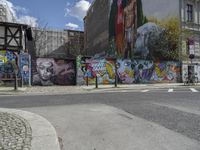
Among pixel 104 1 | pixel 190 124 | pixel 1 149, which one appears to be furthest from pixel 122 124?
pixel 104 1

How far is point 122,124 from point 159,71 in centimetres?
2113

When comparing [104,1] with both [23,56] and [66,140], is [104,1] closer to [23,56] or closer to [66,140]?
[23,56]

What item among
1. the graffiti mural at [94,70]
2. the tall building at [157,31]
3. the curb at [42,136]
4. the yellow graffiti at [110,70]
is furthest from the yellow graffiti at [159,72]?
the curb at [42,136]

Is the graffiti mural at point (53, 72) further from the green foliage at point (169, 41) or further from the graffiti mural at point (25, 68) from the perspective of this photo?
the green foliage at point (169, 41)

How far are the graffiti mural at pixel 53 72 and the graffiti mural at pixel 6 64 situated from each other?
7.29ft

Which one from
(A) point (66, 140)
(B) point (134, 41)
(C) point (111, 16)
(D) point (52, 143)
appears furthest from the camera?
(C) point (111, 16)

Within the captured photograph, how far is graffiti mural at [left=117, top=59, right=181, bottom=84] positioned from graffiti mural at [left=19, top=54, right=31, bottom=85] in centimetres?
860

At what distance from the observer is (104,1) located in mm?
48500

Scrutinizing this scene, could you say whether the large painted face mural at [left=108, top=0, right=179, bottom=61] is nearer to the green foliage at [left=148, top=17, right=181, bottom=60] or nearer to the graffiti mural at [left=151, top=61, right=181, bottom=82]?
the green foliage at [left=148, top=17, right=181, bottom=60]

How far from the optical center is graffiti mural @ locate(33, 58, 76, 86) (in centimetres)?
2283

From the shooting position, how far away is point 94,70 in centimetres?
2441

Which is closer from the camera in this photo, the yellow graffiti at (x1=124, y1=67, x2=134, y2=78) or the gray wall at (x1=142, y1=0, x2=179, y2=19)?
the yellow graffiti at (x1=124, y1=67, x2=134, y2=78)

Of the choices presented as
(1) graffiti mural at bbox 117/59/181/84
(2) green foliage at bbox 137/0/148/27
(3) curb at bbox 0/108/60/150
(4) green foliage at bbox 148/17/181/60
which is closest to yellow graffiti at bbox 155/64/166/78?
(1) graffiti mural at bbox 117/59/181/84

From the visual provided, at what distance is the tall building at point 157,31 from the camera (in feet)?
96.3
